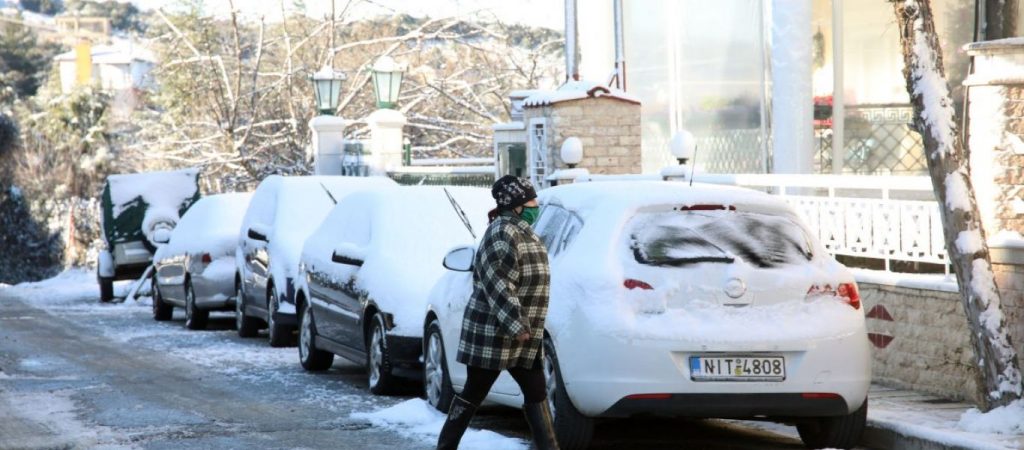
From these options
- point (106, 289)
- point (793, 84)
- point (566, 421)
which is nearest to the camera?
point (566, 421)

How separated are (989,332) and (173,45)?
28.6 meters

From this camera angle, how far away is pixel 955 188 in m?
9.56

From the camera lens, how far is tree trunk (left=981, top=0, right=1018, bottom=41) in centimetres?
1336

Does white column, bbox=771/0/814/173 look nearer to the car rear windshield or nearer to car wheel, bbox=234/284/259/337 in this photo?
car wheel, bbox=234/284/259/337

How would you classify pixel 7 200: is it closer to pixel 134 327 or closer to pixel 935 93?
pixel 134 327

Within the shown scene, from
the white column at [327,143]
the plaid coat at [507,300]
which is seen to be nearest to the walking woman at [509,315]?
the plaid coat at [507,300]

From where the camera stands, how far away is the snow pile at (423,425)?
938cm

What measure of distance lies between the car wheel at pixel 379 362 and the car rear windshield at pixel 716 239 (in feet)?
11.1

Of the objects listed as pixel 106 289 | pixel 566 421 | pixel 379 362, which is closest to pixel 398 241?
pixel 379 362

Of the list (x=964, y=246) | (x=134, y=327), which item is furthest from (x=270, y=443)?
(x=134, y=327)

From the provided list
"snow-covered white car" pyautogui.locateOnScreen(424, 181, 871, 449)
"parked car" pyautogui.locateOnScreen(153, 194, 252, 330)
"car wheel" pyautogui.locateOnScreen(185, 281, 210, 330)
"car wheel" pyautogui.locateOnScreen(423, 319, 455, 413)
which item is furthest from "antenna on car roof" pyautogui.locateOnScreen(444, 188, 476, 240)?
"car wheel" pyautogui.locateOnScreen(185, 281, 210, 330)

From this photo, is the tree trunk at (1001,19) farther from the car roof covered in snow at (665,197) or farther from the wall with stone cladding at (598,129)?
the wall with stone cladding at (598,129)

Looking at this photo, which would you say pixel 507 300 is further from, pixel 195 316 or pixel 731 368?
pixel 195 316

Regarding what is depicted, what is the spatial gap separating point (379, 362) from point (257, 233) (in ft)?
17.7
